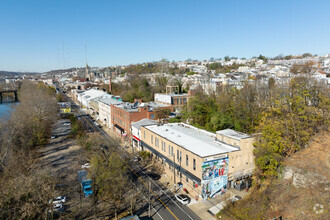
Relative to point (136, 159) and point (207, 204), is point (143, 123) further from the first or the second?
point (207, 204)

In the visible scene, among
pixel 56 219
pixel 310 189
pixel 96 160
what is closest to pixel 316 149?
pixel 310 189

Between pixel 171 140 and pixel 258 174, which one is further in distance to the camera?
pixel 171 140

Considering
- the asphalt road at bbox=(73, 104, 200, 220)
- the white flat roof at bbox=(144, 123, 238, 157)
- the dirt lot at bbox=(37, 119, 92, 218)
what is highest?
the white flat roof at bbox=(144, 123, 238, 157)

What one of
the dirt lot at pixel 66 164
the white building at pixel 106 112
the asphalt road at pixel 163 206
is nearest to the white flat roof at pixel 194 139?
the asphalt road at pixel 163 206

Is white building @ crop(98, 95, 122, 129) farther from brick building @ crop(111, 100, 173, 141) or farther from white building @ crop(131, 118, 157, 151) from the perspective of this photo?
white building @ crop(131, 118, 157, 151)

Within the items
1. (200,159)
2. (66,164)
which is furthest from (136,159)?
(200,159)

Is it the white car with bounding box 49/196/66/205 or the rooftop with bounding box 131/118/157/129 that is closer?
the white car with bounding box 49/196/66/205

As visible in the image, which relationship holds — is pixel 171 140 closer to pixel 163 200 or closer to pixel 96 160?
pixel 163 200

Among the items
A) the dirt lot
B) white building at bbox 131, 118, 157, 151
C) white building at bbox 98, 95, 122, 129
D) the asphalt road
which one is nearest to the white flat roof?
white building at bbox 131, 118, 157, 151
